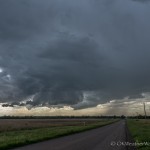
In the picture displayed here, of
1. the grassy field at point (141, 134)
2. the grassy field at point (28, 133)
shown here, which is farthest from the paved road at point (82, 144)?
the grassy field at point (28, 133)

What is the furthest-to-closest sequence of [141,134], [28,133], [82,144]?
[28,133]
[141,134]
[82,144]

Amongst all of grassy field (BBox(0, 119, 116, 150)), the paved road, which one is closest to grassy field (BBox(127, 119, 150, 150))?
the paved road

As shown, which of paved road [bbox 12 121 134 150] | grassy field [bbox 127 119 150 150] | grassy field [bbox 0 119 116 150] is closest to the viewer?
paved road [bbox 12 121 134 150]

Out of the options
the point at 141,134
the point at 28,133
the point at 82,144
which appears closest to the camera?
the point at 82,144

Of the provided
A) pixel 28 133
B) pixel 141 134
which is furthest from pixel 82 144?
pixel 28 133

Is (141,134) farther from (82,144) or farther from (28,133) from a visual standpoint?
(82,144)

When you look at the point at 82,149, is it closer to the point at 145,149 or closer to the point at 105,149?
the point at 105,149

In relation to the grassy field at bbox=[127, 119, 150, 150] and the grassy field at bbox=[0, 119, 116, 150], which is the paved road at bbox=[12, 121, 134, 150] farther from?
the grassy field at bbox=[0, 119, 116, 150]

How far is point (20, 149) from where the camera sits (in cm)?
2391

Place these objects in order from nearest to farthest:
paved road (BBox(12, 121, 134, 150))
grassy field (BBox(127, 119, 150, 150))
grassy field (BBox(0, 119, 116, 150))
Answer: paved road (BBox(12, 121, 134, 150))
grassy field (BBox(127, 119, 150, 150))
grassy field (BBox(0, 119, 116, 150))

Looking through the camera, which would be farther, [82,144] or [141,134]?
[141,134]

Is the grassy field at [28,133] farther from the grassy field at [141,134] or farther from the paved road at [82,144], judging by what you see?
the grassy field at [141,134]

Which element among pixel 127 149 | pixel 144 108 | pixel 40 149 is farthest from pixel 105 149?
pixel 144 108

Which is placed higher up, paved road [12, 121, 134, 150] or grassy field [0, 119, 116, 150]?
grassy field [0, 119, 116, 150]
